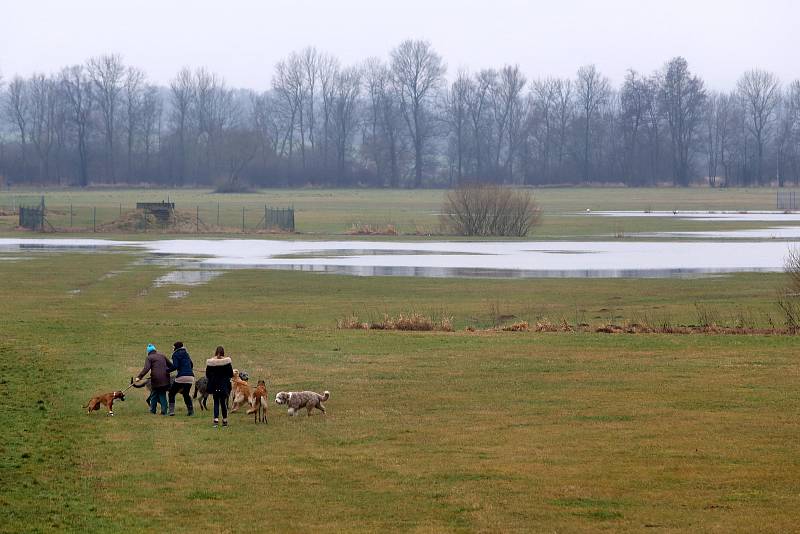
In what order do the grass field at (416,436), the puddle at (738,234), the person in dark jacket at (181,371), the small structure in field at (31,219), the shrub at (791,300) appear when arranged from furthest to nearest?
the small structure in field at (31,219) → the puddle at (738,234) → the shrub at (791,300) → the person in dark jacket at (181,371) → the grass field at (416,436)

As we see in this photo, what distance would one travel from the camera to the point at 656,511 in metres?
13.8

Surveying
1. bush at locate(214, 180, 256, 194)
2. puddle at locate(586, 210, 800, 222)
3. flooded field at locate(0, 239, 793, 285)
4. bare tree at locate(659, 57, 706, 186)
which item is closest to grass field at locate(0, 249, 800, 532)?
flooded field at locate(0, 239, 793, 285)

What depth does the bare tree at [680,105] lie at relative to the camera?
620 feet

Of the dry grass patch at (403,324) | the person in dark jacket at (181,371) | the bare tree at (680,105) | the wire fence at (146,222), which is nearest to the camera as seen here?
the person in dark jacket at (181,371)

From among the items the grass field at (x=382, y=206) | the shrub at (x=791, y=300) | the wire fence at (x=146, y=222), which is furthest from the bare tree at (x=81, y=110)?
the shrub at (x=791, y=300)

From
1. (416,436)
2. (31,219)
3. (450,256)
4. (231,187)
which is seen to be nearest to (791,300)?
(416,436)

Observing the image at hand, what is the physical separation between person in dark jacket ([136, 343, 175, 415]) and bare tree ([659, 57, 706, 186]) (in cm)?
17528

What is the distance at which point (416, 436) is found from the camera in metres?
18.2

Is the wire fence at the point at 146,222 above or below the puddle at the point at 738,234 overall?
above

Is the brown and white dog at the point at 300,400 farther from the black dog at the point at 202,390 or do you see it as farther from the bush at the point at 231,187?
the bush at the point at 231,187

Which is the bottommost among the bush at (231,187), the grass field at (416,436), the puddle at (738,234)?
the grass field at (416,436)

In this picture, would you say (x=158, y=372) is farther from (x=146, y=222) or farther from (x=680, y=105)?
(x=680, y=105)

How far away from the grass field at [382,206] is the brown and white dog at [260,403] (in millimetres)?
67058

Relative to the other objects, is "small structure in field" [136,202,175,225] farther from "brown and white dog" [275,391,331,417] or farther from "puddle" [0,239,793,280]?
"brown and white dog" [275,391,331,417]
